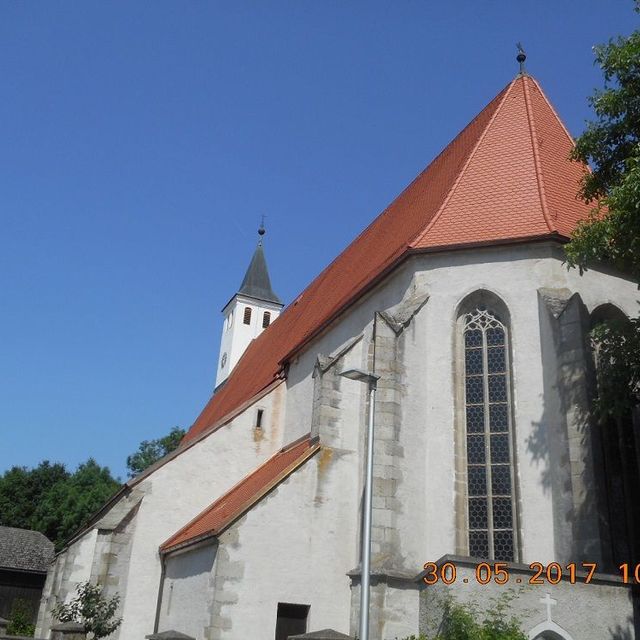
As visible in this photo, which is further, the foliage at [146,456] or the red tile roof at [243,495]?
the foliage at [146,456]

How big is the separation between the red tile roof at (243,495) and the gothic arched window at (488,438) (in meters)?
2.96

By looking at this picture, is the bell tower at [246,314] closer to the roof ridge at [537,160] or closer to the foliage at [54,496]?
the foliage at [54,496]

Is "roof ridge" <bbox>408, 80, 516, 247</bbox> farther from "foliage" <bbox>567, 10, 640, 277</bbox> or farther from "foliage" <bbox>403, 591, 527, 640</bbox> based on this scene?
"foliage" <bbox>403, 591, 527, 640</bbox>

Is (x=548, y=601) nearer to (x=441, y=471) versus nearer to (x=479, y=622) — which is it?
(x=479, y=622)

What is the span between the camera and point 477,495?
11852 mm

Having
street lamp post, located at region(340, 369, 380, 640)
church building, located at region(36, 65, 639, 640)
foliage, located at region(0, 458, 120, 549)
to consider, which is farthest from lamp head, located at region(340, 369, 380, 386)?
foliage, located at region(0, 458, 120, 549)

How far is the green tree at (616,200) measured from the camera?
10086 millimetres

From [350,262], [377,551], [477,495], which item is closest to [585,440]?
[477,495]

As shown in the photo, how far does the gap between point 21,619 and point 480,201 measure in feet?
70.3

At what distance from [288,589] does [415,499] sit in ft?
8.65

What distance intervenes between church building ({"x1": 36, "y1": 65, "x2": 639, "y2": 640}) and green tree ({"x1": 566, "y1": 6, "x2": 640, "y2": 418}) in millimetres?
939

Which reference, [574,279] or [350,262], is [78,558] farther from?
[574,279]

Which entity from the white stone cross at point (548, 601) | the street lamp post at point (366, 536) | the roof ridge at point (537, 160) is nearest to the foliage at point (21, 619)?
the street lamp post at point (366, 536)

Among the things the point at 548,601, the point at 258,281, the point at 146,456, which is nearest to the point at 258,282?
the point at 258,281
